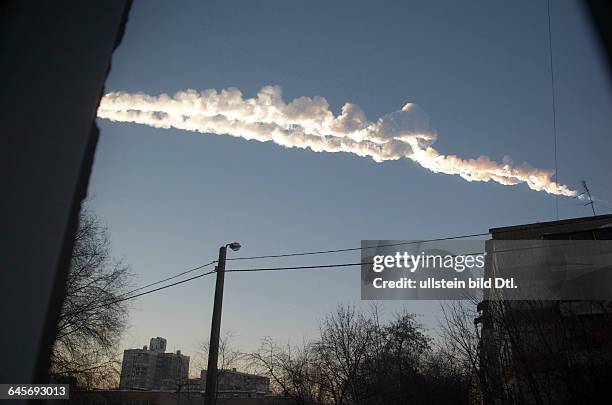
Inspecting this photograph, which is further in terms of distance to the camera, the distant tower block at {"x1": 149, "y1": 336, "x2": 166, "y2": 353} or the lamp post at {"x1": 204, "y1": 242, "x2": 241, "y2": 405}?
the distant tower block at {"x1": 149, "y1": 336, "x2": 166, "y2": 353}

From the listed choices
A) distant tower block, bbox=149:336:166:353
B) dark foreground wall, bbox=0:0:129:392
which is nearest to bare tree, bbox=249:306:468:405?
dark foreground wall, bbox=0:0:129:392

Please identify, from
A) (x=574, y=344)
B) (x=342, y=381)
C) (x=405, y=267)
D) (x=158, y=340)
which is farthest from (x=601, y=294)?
(x=158, y=340)

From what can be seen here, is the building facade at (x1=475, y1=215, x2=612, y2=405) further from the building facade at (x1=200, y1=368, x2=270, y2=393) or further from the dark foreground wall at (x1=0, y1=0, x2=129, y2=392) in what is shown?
the building facade at (x1=200, y1=368, x2=270, y2=393)

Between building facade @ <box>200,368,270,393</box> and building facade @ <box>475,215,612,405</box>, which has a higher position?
building facade @ <box>475,215,612,405</box>

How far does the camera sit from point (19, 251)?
0.81 metres

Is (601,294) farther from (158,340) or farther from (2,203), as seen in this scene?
(158,340)

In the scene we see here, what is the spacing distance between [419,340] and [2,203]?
24.6 metres

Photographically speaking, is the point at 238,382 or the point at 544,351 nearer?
the point at 544,351

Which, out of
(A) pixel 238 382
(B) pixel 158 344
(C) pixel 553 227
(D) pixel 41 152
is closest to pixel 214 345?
(D) pixel 41 152

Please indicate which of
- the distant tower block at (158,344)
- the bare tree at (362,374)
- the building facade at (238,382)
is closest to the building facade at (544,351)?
the bare tree at (362,374)

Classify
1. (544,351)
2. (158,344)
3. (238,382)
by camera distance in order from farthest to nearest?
1. (158,344)
2. (238,382)
3. (544,351)

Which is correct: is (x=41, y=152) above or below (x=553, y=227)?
below

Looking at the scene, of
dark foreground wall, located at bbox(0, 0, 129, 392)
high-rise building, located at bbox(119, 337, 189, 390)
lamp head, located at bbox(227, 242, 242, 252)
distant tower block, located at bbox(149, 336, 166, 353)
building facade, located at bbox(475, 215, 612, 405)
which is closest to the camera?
dark foreground wall, located at bbox(0, 0, 129, 392)

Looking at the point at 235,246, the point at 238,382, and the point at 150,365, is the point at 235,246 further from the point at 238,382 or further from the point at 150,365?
the point at 150,365
